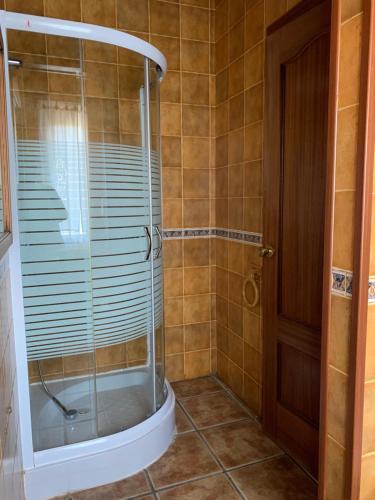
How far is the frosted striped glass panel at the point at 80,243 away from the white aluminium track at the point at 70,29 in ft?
1.56

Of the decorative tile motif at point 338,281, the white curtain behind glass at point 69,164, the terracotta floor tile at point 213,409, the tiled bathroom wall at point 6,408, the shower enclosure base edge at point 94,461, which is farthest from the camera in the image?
the terracotta floor tile at point 213,409

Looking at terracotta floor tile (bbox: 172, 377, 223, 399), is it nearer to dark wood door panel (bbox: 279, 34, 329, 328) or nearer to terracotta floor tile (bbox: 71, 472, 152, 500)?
terracotta floor tile (bbox: 71, 472, 152, 500)

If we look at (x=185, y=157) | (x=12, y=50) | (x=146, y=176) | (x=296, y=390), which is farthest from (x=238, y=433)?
(x=12, y=50)

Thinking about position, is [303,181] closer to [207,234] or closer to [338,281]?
[338,281]

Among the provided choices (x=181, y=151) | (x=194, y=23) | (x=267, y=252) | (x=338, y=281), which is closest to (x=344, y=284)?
(x=338, y=281)

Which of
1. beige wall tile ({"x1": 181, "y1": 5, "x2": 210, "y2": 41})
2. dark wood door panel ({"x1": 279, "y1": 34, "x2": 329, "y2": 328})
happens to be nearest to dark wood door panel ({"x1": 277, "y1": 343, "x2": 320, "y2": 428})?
dark wood door panel ({"x1": 279, "y1": 34, "x2": 329, "y2": 328})

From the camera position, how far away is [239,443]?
7.07ft

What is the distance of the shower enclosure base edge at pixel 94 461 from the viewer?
5.73 ft

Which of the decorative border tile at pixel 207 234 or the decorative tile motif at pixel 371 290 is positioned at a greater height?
the decorative border tile at pixel 207 234

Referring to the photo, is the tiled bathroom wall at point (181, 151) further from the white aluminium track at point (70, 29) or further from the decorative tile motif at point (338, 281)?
the decorative tile motif at point (338, 281)

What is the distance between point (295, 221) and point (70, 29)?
137cm

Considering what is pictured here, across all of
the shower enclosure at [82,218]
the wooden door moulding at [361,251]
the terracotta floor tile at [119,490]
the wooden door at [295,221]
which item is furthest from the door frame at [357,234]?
the shower enclosure at [82,218]

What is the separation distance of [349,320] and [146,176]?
1.27 metres

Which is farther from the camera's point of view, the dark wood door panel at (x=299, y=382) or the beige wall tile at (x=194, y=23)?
the beige wall tile at (x=194, y=23)
